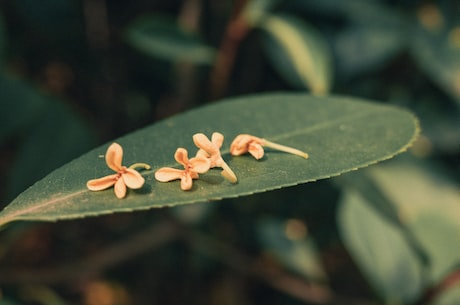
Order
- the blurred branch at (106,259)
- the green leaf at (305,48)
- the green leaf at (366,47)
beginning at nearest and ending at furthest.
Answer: the green leaf at (305,48)
the blurred branch at (106,259)
the green leaf at (366,47)

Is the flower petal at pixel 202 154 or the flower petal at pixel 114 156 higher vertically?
the flower petal at pixel 114 156

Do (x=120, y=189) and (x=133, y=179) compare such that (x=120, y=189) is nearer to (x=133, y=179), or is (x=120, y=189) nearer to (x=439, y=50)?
(x=133, y=179)

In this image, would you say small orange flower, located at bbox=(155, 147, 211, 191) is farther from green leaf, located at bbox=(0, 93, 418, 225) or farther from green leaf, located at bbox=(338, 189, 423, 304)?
green leaf, located at bbox=(338, 189, 423, 304)

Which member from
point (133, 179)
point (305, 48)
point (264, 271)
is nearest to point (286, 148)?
point (133, 179)

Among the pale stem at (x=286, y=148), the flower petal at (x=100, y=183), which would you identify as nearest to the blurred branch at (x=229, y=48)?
the pale stem at (x=286, y=148)

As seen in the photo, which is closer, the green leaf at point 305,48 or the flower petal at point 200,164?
the flower petal at point 200,164

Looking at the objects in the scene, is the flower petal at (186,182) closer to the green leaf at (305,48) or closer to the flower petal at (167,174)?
the flower petal at (167,174)

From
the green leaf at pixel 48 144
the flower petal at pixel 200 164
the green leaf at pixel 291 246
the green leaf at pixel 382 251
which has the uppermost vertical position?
the flower petal at pixel 200 164

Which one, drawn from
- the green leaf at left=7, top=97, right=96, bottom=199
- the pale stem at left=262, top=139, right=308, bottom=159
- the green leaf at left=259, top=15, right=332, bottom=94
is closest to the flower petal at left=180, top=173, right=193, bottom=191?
the pale stem at left=262, top=139, right=308, bottom=159
